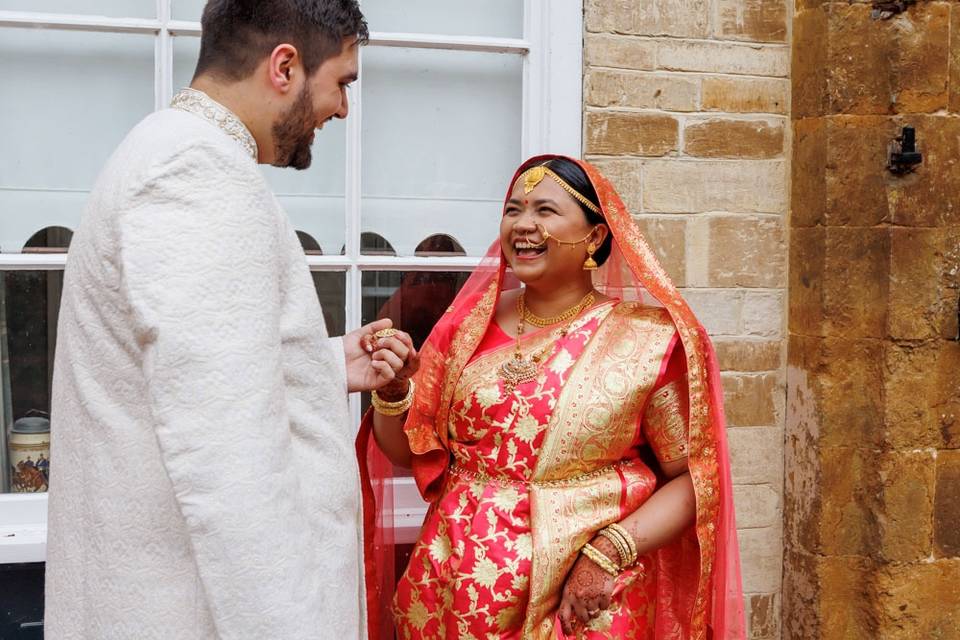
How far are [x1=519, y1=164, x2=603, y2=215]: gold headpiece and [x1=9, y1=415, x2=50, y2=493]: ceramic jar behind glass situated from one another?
1.49 m

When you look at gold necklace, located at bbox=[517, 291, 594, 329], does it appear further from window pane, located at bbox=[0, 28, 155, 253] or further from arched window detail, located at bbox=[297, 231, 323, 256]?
window pane, located at bbox=[0, 28, 155, 253]

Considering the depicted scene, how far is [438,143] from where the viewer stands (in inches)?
119

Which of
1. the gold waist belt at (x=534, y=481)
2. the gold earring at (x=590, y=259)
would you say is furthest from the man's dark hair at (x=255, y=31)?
the gold waist belt at (x=534, y=481)

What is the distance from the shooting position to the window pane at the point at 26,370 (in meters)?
2.78

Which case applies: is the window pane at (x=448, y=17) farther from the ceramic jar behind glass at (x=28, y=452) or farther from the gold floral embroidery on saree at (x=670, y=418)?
the ceramic jar behind glass at (x=28, y=452)

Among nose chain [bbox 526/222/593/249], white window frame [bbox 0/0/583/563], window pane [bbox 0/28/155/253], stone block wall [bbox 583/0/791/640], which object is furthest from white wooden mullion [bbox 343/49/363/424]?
nose chain [bbox 526/222/593/249]

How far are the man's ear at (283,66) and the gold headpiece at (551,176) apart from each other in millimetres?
891

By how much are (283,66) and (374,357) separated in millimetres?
648

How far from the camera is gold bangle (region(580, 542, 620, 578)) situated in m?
2.19

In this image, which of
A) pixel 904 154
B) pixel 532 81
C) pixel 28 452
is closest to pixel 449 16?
pixel 532 81

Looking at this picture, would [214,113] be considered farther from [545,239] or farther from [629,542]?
[629,542]

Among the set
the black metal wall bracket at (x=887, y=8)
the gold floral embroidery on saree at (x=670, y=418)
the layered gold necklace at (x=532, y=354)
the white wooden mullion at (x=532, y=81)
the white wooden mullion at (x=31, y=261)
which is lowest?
the gold floral embroidery on saree at (x=670, y=418)

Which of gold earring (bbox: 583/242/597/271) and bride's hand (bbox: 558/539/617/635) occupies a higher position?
gold earring (bbox: 583/242/597/271)

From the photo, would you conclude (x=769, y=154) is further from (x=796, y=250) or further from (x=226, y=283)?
(x=226, y=283)
